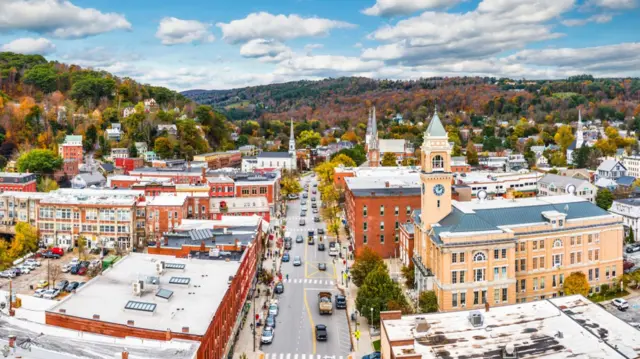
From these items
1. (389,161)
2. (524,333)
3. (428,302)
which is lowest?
(428,302)

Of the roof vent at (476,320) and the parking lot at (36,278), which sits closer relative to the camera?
the roof vent at (476,320)

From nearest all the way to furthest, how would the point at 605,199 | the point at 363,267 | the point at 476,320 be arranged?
the point at 476,320
the point at 363,267
the point at 605,199

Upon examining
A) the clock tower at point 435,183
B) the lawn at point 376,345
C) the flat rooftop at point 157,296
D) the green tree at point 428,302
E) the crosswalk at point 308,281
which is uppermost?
the clock tower at point 435,183

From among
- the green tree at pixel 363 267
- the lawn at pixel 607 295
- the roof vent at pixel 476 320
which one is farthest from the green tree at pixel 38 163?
the roof vent at pixel 476 320

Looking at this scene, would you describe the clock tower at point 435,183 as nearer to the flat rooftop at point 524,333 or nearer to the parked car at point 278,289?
the parked car at point 278,289

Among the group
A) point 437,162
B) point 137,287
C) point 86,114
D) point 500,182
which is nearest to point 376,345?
point 137,287

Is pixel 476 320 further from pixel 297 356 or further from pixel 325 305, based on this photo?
pixel 325 305

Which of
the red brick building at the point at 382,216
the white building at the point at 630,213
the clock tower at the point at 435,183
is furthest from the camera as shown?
the white building at the point at 630,213
